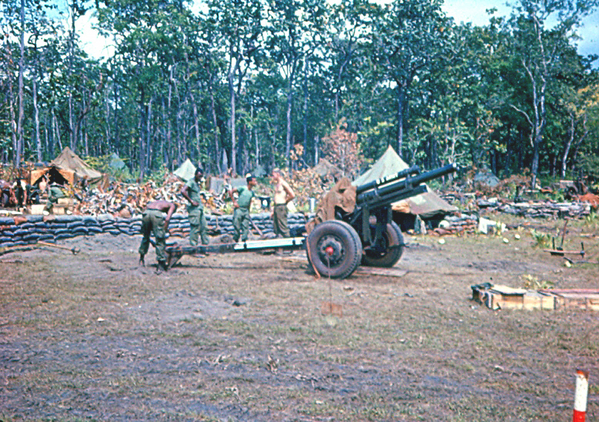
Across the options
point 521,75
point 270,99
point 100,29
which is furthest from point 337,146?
point 270,99

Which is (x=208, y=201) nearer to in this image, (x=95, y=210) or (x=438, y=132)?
(x=95, y=210)

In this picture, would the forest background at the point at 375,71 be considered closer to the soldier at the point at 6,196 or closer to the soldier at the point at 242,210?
the soldier at the point at 6,196

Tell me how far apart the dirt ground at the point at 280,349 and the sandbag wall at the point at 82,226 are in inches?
135

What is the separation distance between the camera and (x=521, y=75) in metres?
38.8

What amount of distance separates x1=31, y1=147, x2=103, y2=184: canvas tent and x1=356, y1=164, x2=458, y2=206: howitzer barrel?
50.8 feet

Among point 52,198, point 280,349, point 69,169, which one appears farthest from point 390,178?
point 69,169

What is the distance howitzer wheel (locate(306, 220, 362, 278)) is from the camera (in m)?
8.52

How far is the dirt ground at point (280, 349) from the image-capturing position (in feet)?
12.6

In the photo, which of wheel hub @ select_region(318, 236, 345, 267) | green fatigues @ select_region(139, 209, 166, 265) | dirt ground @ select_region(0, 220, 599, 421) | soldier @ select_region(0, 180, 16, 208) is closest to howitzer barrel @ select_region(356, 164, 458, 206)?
wheel hub @ select_region(318, 236, 345, 267)

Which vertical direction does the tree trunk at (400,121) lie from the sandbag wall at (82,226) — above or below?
above

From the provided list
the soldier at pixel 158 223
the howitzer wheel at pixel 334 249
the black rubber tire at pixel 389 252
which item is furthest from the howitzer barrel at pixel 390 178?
the soldier at pixel 158 223

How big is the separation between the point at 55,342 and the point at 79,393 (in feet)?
5.19

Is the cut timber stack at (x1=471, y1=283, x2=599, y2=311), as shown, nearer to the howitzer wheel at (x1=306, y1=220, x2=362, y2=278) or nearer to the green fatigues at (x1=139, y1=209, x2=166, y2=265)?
the howitzer wheel at (x1=306, y1=220, x2=362, y2=278)

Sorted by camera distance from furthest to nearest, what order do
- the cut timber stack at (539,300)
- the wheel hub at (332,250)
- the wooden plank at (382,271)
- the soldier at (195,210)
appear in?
the soldier at (195,210), the wooden plank at (382,271), the wheel hub at (332,250), the cut timber stack at (539,300)
